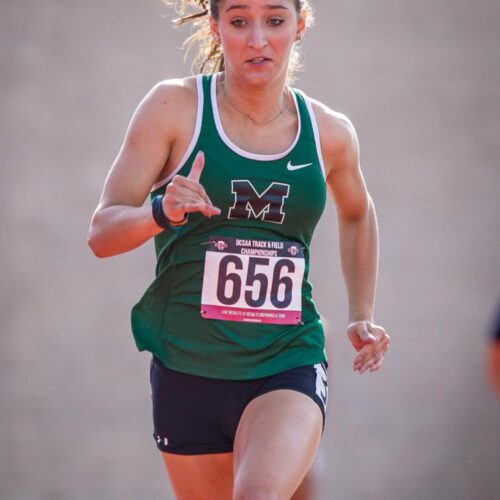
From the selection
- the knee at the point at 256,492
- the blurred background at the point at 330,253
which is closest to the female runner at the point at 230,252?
the knee at the point at 256,492

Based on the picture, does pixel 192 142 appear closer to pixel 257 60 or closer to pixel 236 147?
pixel 236 147

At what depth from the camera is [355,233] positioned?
12.9ft

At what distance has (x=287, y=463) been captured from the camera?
9.93 ft

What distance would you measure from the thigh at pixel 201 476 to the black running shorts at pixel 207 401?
30 millimetres

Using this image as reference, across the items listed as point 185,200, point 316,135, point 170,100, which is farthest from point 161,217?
point 316,135

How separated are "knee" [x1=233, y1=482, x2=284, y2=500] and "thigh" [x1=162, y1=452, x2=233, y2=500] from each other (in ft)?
1.57

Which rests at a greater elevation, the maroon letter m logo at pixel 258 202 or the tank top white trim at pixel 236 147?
the tank top white trim at pixel 236 147

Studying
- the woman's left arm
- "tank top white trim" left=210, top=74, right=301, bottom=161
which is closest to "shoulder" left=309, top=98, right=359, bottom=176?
the woman's left arm

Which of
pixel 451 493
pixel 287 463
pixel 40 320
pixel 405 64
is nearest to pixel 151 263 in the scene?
pixel 40 320

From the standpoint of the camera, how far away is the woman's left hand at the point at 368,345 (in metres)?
Result: 3.51

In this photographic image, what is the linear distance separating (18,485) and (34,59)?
2.22 metres

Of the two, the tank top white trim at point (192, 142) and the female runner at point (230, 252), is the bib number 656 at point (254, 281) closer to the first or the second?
the female runner at point (230, 252)

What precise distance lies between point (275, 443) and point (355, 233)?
1.11 metres

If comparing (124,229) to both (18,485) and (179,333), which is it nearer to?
(179,333)
